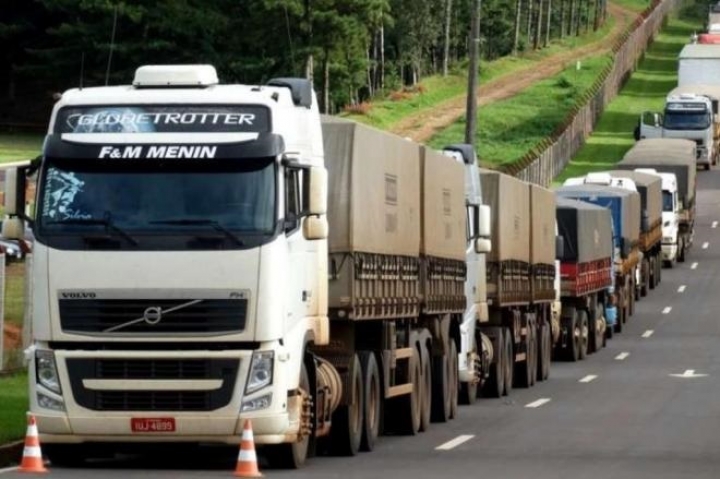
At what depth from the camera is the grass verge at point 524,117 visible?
9561cm

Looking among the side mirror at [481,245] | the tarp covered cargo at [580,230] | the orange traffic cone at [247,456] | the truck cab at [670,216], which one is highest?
the orange traffic cone at [247,456]

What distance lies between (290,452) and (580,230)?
25.7 m

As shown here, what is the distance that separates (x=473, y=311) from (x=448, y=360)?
3441 mm

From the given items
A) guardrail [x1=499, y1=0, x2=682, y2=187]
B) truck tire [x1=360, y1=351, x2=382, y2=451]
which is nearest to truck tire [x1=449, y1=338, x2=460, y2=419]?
truck tire [x1=360, y1=351, x2=382, y2=451]

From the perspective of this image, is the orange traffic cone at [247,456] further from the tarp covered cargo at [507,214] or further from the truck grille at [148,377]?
the tarp covered cargo at [507,214]

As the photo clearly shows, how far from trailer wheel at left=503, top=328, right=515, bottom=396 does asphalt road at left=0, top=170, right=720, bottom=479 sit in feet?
0.84

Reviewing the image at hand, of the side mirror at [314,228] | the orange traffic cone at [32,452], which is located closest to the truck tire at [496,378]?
the side mirror at [314,228]

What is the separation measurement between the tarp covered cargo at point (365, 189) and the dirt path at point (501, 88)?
67991 millimetres

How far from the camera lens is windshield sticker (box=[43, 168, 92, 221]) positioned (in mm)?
19391

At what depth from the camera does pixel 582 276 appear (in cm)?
4481

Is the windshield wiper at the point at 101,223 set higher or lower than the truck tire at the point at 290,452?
higher

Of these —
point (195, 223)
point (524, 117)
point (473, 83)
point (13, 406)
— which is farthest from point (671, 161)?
point (195, 223)

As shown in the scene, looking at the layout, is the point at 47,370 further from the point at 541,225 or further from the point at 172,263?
the point at 541,225

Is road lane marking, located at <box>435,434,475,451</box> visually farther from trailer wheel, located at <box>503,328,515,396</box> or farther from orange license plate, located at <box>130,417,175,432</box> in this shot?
trailer wheel, located at <box>503,328,515,396</box>
